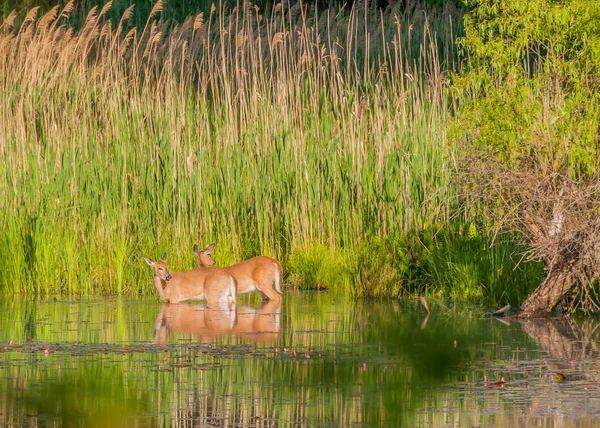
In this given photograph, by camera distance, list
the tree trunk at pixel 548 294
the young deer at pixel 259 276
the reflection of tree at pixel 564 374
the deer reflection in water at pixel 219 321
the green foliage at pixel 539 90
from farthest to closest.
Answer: the young deer at pixel 259 276, the tree trunk at pixel 548 294, the green foliage at pixel 539 90, the deer reflection in water at pixel 219 321, the reflection of tree at pixel 564 374

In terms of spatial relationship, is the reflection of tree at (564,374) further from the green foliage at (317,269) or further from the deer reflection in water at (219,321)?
the green foliage at (317,269)

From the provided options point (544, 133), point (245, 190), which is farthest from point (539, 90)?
point (245, 190)

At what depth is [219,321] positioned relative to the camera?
10828 mm

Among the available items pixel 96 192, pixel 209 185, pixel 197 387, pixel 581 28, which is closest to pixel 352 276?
pixel 209 185

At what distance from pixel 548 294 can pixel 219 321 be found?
2915 millimetres

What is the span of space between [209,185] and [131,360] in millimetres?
5235

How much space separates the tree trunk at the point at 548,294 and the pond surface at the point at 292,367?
300mm

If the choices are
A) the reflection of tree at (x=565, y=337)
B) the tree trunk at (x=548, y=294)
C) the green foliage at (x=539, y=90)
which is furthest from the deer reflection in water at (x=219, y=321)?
the green foliage at (x=539, y=90)

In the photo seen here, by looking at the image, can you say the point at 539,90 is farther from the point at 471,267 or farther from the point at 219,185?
the point at 219,185

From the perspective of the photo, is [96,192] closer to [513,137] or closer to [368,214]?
[368,214]

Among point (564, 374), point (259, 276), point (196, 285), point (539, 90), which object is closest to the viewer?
point (564, 374)

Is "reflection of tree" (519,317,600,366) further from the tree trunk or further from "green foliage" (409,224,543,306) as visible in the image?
"green foliage" (409,224,543,306)

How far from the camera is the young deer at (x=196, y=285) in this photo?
468 inches

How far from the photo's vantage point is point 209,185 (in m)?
13.8
